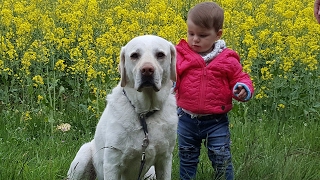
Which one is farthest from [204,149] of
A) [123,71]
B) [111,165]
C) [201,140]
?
[123,71]

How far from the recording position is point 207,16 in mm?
4094

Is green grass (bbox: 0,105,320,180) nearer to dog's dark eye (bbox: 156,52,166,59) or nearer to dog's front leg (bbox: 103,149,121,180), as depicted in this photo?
dog's front leg (bbox: 103,149,121,180)

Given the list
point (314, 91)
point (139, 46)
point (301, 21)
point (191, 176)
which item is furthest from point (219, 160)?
point (301, 21)

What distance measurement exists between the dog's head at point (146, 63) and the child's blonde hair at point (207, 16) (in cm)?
37

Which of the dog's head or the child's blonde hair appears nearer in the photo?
the dog's head

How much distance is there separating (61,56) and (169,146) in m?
4.25

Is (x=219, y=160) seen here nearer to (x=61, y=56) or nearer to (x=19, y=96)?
(x=19, y=96)

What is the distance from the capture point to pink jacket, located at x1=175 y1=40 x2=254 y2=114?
4.21 metres

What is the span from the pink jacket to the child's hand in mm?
87

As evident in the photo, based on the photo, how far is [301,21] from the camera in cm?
691

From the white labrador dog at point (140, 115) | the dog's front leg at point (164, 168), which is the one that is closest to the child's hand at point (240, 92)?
the white labrador dog at point (140, 115)

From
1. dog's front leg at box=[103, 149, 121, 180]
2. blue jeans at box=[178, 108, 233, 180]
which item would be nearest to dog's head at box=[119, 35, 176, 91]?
dog's front leg at box=[103, 149, 121, 180]

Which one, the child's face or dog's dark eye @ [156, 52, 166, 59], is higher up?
the child's face

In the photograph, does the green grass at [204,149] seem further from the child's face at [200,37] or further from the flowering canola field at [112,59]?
the child's face at [200,37]
